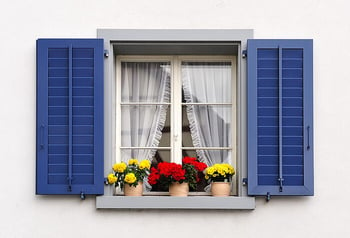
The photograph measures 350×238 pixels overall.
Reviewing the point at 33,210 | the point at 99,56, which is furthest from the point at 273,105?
the point at 33,210

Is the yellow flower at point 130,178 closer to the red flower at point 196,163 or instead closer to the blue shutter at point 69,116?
the blue shutter at point 69,116

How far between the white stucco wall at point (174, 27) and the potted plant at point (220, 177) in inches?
7.6

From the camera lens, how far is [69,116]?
601 cm

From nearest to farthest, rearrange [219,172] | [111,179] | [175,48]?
[111,179] → [219,172] → [175,48]

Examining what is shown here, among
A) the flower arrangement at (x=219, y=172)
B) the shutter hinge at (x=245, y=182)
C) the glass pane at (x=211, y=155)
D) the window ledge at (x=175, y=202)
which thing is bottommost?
the window ledge at (x=175, y=202)

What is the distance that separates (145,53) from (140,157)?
967 mm

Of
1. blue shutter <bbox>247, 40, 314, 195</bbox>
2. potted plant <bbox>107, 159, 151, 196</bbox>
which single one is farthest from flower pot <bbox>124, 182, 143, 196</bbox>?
blue shutter <bbox>247, 40, 314, 195</bbox>

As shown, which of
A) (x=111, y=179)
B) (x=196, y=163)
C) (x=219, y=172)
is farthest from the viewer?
(x=196, y=163)

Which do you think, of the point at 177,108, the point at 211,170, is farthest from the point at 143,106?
the point at 211,170

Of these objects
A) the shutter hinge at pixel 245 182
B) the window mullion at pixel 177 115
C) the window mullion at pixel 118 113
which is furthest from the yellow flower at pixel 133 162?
the shutter hinge at pixel 245 182

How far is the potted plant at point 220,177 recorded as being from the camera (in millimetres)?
6102

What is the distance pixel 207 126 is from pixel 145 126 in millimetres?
575

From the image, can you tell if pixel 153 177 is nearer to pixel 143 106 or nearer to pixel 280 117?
pixel 143 106

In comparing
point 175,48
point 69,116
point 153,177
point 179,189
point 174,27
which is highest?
point 174,27
